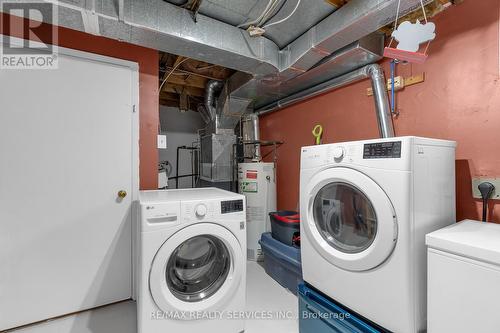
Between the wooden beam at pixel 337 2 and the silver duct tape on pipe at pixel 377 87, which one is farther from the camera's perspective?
the silver duct tape on pipe at pixel 377 87

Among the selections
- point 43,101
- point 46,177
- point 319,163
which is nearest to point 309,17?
point 319,163

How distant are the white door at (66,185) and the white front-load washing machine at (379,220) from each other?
1.50 metres

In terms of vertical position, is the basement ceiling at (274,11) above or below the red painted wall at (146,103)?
above

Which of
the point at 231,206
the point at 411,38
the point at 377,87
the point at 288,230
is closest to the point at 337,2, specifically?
the point at 411,38

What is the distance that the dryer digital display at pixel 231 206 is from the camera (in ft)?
4.75

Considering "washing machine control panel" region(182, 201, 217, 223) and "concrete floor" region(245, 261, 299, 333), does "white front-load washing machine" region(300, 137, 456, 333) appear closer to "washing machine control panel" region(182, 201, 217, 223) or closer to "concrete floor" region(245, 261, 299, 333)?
"concrete floor" region(245, 261, 299, 333)

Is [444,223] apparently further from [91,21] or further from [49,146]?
[49,146]

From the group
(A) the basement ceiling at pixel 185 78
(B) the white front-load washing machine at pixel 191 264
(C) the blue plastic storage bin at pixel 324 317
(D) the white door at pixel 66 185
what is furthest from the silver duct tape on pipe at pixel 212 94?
(C) the blue plastic storage bin at pixel 324 317

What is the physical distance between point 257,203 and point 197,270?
130 cm

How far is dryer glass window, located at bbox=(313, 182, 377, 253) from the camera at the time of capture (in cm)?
129

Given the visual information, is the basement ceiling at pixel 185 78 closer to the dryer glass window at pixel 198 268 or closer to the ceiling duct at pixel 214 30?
the ceiling duct at pixel 214 30

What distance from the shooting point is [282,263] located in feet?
6.78

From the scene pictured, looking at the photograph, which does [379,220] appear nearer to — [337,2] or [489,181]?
[489,181]

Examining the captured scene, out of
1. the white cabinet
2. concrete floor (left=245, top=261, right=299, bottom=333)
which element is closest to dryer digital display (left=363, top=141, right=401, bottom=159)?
the white cabinet
